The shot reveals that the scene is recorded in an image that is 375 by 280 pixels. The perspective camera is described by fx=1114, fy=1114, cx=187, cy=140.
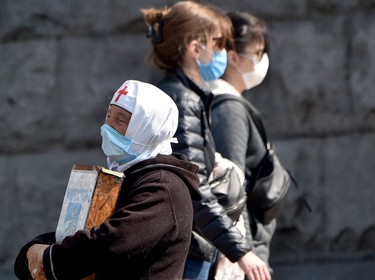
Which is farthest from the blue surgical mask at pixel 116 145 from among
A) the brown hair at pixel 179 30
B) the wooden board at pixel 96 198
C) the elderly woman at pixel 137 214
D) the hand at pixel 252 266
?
the brown hair at pixel 179 30

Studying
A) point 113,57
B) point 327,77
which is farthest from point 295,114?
point 113,57

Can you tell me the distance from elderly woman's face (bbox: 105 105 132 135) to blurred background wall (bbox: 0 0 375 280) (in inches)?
108

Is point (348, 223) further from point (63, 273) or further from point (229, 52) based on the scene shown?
point (63, 273)

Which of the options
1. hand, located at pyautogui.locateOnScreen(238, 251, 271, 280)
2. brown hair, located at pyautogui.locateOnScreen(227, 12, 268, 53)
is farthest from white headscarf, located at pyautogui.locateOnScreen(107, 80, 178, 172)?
brown hair, located at pyautogui.locateOnScreen(227, 12, 268, 53)

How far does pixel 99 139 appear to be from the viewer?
5.90 meters

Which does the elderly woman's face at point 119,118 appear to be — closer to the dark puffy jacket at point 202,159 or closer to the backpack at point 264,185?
the dark puffy jacket at point 202,159

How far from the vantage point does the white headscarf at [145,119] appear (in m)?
3.08

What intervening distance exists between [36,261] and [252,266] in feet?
3.49

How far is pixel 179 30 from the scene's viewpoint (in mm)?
4188

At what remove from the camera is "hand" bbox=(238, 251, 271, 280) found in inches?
150

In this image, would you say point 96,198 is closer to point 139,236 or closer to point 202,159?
point 139,236

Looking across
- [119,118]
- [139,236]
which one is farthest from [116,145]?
[139,236]

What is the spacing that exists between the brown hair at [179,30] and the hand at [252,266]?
32.0 inches

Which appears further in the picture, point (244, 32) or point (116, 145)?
point (244, 32)
